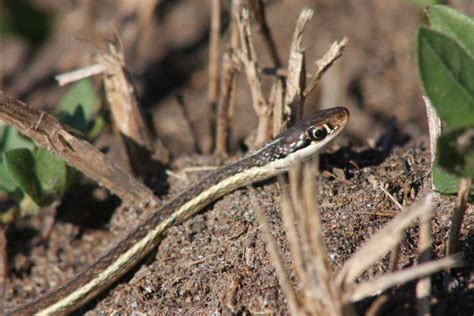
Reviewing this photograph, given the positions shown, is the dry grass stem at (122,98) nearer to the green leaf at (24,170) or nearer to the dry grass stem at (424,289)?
the green leaf at (24,170)

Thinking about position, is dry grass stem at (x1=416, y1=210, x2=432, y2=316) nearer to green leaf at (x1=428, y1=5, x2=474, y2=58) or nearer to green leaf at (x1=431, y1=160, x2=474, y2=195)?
green leaf at (x1=431, y1=160, x2=474, y2=195)

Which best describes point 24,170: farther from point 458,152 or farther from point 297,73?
point 458,152

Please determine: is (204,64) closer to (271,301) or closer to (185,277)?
(185,277)

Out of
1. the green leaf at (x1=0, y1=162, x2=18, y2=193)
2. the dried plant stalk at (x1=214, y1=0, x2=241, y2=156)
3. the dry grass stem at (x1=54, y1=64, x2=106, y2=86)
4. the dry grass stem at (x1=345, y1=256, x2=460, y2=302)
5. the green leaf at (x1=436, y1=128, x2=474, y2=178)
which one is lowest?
the dry grass stem at (x1=345, y1=256, x2=460, y2=302)

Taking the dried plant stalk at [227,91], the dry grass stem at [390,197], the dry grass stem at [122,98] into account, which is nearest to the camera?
the dry grass stem at [390,197]

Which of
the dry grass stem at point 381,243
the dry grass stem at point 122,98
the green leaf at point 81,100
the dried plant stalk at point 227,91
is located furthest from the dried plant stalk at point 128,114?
the dry grass stem at point 381,243

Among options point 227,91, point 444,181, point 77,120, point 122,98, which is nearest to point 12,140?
point 77,120

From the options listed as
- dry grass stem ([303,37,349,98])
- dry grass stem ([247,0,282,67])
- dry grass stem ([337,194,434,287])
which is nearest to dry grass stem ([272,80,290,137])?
dry grass stem ([303,37,349,98])
